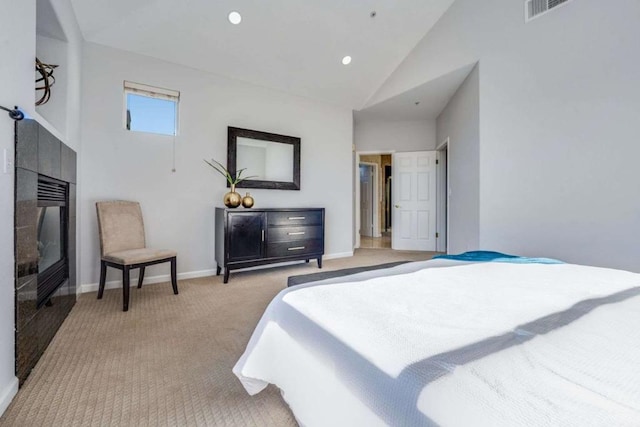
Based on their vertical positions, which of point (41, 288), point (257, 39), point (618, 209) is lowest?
point (41, 288)

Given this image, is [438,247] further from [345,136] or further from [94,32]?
[94,32]

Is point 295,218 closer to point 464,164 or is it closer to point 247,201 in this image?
point 247,201

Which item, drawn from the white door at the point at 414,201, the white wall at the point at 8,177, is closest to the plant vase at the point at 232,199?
the white wall at the point at 8,177

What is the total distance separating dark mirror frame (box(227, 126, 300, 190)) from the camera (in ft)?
12.7

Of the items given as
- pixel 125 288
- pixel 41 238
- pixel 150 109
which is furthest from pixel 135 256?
pixel 150 109

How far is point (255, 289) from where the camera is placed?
3242 mm

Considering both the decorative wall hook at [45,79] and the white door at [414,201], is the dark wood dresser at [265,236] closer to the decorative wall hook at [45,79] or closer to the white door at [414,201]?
the decorative wall hook at [45,79]

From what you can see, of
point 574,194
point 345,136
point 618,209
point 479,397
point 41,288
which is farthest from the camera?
point 345,136

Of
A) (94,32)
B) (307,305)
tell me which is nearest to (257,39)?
(94,32)

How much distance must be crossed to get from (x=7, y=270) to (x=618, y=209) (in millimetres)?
4202

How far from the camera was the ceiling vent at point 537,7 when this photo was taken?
297cm

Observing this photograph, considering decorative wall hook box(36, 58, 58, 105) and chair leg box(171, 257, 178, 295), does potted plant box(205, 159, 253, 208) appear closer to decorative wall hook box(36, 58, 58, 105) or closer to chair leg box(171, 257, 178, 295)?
chair leg box(171, 257, 178, 295)

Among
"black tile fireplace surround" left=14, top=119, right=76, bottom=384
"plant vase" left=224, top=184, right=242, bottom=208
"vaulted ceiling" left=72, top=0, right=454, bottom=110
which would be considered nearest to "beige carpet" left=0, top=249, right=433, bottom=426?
"black tile fireplace surround" left=14, top=119, right=76, bottom=384

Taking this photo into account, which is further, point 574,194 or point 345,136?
point 345,136
